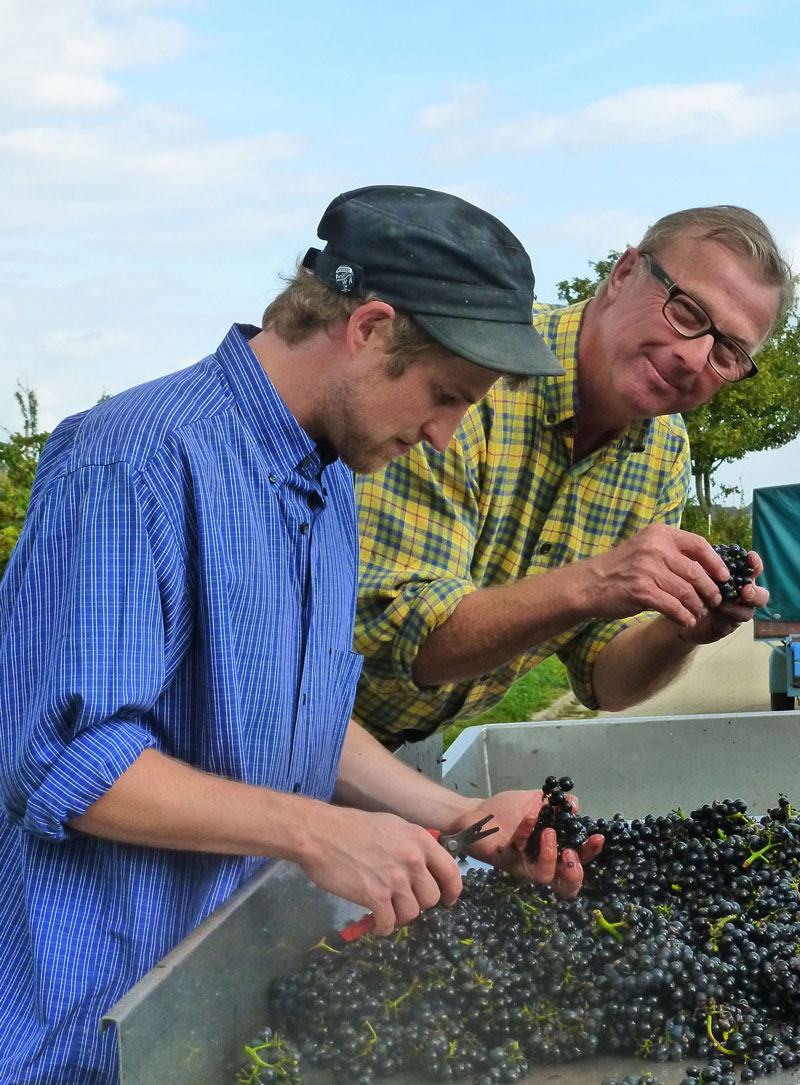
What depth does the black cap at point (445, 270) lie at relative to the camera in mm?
1856

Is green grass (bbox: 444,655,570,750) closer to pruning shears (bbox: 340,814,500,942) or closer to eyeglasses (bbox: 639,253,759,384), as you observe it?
eyeglasses (bbox: 639,253,759,384)

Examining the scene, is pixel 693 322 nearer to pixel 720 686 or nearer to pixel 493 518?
pixel 493 518

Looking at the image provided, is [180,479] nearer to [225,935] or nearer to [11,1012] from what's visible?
[225,935]

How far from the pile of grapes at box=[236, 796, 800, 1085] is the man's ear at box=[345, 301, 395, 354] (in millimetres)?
941

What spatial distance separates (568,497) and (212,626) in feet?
5.51

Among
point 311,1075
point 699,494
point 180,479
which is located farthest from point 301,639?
point 699,494

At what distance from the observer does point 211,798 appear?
1.68 metres

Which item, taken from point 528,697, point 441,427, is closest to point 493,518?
point 441,427

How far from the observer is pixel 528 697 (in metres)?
11.2

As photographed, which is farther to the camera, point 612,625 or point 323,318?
point 612,625

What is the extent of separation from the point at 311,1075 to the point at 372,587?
1.49 metres

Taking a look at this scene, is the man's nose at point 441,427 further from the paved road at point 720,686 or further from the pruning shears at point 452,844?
the paved road at point 720,686

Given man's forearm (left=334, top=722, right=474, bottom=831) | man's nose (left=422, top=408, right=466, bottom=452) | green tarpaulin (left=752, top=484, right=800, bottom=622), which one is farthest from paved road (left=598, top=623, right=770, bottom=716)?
man's nose (left=422, top=408, right=466, bottom=452)

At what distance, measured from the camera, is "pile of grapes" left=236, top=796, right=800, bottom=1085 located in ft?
5.31
